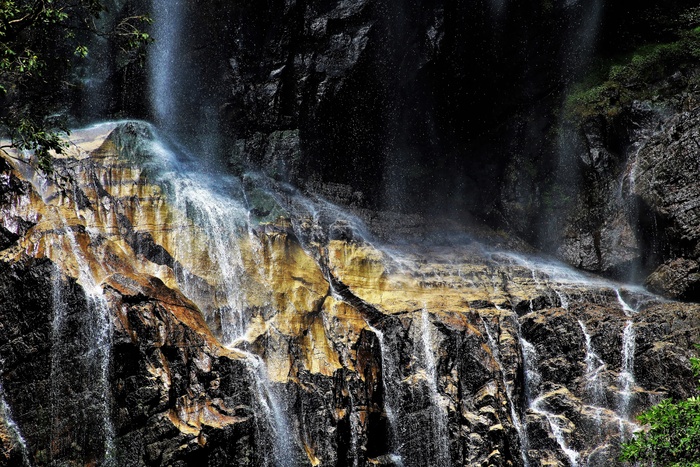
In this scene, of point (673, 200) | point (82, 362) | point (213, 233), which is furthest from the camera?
point (673, 200)

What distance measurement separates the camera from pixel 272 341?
16875 millimetres

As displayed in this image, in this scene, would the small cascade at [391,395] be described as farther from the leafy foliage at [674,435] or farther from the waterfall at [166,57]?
the waterfall at [166,57]

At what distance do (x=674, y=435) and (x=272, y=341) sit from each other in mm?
10418

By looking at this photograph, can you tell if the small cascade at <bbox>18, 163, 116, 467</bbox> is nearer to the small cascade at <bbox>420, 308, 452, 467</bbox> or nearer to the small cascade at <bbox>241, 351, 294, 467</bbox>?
the small cascade at <bbox>241, 351, 294, 467</bbox>

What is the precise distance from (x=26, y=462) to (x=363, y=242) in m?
12.1

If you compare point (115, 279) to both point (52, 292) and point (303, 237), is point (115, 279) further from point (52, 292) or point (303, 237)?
point (303, 237)

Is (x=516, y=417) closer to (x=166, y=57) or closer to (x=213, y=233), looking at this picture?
(x=213, y=233)

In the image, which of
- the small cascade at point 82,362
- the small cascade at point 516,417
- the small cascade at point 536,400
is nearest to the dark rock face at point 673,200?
the small cascade at point 536,400

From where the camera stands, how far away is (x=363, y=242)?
2141 cm

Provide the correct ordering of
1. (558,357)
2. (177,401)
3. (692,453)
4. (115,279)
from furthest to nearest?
1. (558,357)
2. (115,279)
3. (177,401)
4. (692,453)

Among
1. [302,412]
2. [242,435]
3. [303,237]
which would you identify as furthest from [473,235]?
[242,435]

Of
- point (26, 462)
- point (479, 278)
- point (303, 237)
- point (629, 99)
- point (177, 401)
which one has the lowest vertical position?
point (26, 462)

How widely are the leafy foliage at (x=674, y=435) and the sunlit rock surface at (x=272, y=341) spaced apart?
7.07 meters

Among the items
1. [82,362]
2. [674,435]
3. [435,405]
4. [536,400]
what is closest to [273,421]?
[435,405]
